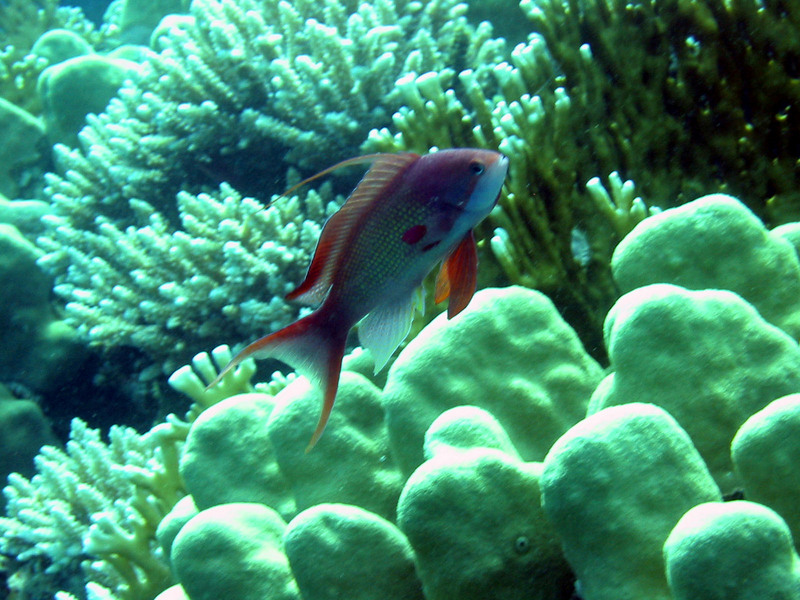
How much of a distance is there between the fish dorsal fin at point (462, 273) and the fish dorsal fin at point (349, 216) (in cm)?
22

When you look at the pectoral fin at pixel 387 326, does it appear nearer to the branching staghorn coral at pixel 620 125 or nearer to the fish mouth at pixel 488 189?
the fish mouth at pixel 488 189

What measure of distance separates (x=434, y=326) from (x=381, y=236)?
575 mm

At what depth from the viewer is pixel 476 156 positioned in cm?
133

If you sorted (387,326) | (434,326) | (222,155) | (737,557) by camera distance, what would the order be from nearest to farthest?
(737,557) < (387,326) < (434,326) < (222,155)

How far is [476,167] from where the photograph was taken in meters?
1.33

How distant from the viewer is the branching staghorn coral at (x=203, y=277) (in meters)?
3.55

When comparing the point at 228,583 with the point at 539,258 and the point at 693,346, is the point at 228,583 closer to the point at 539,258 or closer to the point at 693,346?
the point at 693,346

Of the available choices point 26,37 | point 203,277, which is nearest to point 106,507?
point 203,277

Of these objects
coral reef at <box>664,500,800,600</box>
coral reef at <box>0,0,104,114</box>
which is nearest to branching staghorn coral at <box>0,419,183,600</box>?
coral reef at <box>664,500,800,600</box>

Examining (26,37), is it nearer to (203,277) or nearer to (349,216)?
(203,277)

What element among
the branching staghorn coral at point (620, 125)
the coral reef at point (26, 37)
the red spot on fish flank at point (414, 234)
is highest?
the coral reef at point (26, 37)

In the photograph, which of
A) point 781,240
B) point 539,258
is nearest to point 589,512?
point 781,240

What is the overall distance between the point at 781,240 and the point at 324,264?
1389mm

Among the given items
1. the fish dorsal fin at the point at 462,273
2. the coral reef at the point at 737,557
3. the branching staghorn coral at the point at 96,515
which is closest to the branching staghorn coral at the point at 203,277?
the branching staghorn coral at the point at 96,515
